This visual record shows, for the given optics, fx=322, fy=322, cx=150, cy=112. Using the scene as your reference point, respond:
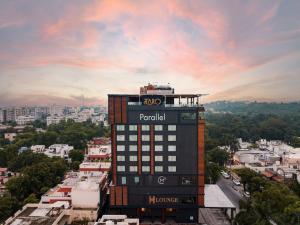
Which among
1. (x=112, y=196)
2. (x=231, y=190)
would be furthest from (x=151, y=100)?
(x=231, y=190)

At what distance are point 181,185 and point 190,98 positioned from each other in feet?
35.3

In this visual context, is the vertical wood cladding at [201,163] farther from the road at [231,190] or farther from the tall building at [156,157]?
the road at [231,190]

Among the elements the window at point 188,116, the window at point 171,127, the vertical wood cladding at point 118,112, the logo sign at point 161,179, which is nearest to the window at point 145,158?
the logo sign at point 161,179

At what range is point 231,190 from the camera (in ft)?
182

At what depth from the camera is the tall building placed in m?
38.4

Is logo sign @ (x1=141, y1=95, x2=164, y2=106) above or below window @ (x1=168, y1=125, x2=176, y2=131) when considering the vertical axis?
above

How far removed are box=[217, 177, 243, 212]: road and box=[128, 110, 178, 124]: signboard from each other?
19097 millimetres

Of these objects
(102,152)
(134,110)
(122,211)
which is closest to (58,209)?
(122,211)

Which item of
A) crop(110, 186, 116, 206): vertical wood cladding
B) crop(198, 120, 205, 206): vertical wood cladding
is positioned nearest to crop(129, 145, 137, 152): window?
crop(110, 186, 116, 206): vertical wood cladding

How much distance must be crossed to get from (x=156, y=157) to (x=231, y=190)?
2295cm

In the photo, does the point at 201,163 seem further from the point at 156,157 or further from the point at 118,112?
the point at 118,112

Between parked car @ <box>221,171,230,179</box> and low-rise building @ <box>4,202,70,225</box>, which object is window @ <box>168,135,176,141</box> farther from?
parked car @ <box>221,171,230,179</box>

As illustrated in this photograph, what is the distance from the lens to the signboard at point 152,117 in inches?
1516

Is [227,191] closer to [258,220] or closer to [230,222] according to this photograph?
[230,222]
